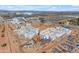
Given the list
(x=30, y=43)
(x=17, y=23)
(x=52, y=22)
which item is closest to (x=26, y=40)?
(x=30, y=43)

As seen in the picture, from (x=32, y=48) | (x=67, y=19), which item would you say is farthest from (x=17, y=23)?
(x=67, y=19)
